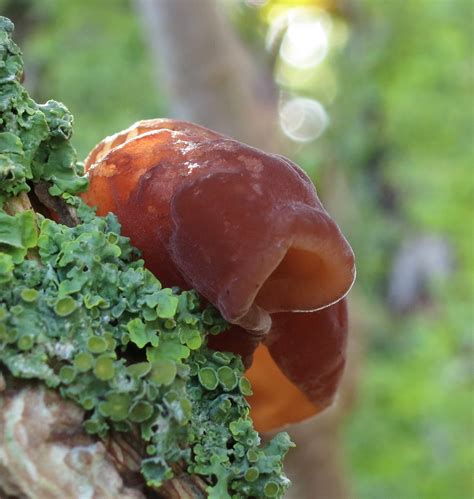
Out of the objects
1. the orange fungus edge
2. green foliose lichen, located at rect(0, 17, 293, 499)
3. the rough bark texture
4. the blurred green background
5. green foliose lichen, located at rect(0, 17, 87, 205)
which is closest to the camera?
green foliose lichen, located at rect(0, 17, 293, 499)

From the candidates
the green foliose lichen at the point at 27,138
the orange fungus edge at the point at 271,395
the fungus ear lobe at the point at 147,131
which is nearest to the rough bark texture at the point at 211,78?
the orange fungus edge at the point at 271,395

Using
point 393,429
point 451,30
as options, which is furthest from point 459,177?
point 393,429

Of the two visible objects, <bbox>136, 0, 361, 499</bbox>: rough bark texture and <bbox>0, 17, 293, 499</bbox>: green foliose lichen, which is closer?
<bbox>0, 17, 293, 499</bbox>: green foliose lichen

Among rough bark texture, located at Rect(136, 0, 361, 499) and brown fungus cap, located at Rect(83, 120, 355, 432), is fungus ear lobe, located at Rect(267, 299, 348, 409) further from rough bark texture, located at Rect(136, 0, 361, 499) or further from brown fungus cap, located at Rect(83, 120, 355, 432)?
rough bark texture, located at Rect(136, 0, 361, 499)

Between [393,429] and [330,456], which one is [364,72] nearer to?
[393,429]

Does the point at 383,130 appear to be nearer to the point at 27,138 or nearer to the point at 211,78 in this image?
the point at 211,78

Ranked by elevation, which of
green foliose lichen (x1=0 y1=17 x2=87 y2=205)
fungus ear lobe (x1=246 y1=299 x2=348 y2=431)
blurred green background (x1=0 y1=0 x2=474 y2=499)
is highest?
blurred green background (x1=0 y1=0 x2=474 y2=499)

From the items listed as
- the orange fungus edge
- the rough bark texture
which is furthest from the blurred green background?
the orange fungus edge

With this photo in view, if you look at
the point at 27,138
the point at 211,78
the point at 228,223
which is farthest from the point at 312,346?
the point at 211,78
